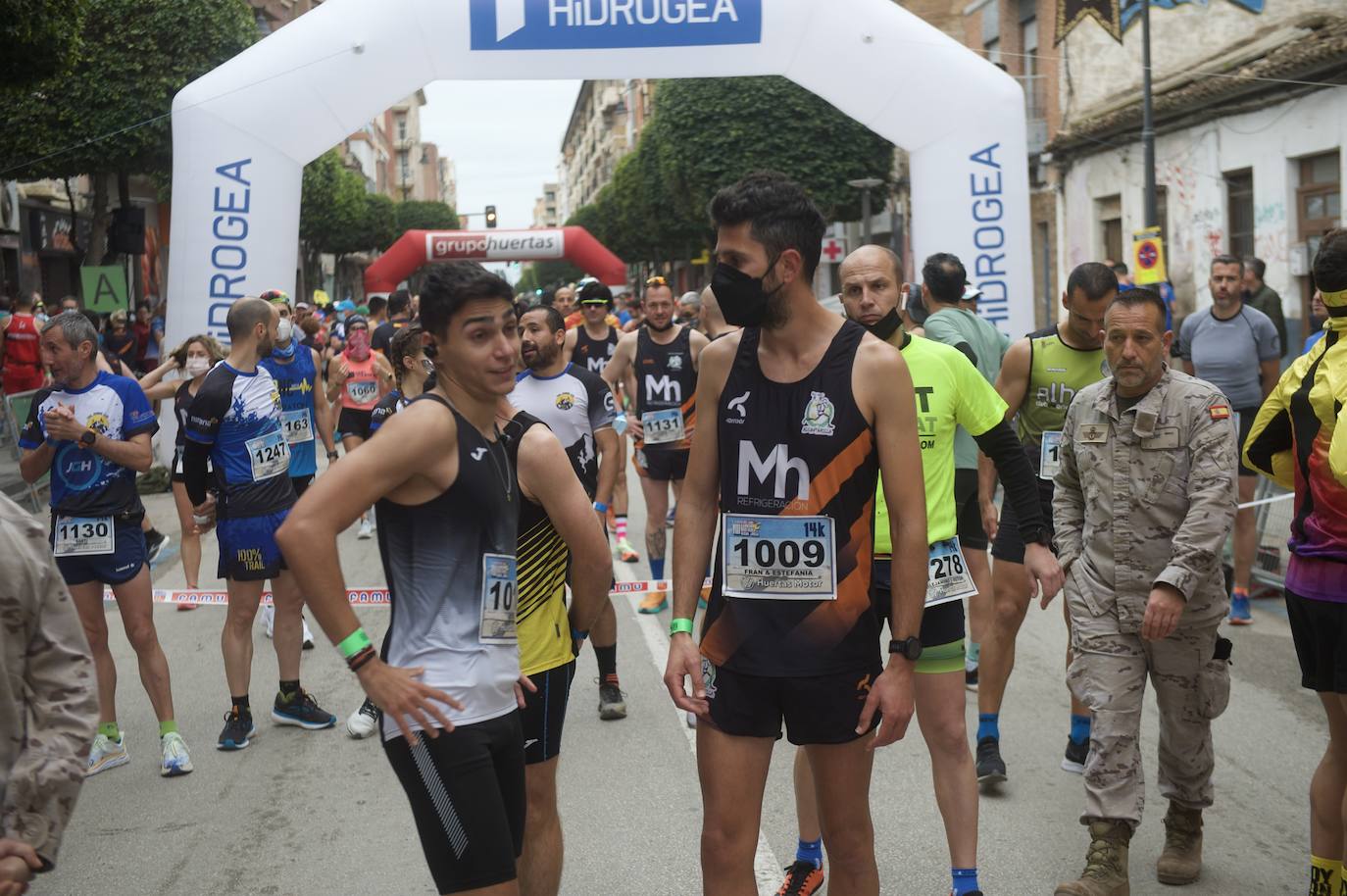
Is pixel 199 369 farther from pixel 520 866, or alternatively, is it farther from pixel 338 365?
pixel 520 866

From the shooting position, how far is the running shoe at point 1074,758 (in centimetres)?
595

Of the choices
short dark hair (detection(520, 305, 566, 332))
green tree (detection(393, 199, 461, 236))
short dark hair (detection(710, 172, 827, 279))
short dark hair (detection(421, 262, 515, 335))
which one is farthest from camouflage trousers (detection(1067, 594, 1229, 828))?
green tree (detection(393, 199, 461, 236))

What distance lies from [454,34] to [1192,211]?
15.0 m

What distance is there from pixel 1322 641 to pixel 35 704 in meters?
3.43

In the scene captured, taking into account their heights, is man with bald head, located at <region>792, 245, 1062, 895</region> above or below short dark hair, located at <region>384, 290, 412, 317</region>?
below

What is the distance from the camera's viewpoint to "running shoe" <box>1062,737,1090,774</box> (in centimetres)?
595

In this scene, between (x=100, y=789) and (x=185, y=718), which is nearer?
(x=100, y=789)

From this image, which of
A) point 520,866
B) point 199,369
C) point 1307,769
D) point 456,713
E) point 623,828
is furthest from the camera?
point 199,369

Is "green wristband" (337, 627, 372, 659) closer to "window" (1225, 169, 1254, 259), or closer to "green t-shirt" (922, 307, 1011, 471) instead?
"green t-shirt" (922, 307, 1011, 471)

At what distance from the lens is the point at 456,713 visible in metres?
3.08

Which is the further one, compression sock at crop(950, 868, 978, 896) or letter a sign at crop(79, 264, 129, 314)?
Result: letter a sign at crop(79, 264, 129, 314)

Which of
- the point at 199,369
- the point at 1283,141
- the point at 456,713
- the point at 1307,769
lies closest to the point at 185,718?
the point at 199,369

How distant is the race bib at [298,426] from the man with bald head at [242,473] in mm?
1227

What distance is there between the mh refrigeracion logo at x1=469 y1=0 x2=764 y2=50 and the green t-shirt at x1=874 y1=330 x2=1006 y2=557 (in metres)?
8.17
